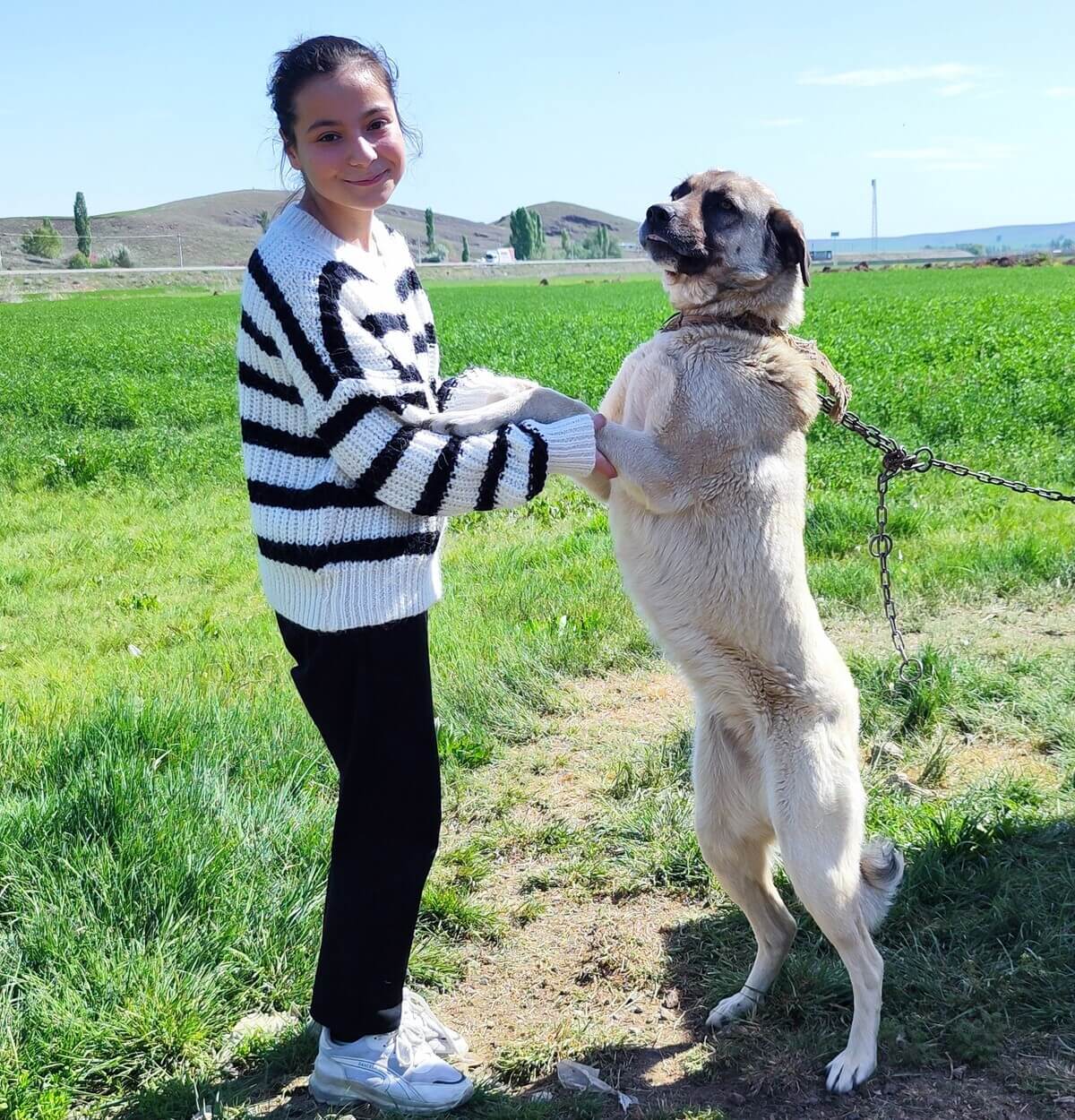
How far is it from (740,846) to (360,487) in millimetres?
1543

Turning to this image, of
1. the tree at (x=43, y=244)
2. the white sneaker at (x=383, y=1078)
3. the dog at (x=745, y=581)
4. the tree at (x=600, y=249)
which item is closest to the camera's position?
the white sneaker at (x=383, y=1078)

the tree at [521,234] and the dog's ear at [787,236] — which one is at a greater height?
the tree at [521,234]

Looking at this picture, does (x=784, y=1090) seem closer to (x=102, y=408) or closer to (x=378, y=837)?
(x=378, y=837)

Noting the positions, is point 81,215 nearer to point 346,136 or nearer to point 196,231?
point 196,231

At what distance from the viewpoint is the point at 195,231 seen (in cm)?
12888

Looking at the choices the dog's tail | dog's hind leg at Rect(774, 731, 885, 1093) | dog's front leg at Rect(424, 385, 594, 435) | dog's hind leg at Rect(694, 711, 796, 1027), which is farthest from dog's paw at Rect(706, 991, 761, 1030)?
dog's front leg at Rect(424, 385, 594, 435)

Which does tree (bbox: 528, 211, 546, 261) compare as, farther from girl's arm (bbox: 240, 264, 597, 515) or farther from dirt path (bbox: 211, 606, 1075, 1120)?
girl's arm (bbox: 240, 264, 597, 515)

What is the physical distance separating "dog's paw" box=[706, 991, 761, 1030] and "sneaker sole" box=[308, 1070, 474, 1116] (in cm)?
77

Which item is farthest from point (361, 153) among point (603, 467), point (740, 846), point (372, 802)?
point (740, 846)

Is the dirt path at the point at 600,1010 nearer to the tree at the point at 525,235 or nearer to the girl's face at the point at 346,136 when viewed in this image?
the girl's face at the point at 346,136

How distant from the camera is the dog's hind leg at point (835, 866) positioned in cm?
272

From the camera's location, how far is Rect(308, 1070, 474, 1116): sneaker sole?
104 inches

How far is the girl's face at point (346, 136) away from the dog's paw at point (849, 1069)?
252 cm

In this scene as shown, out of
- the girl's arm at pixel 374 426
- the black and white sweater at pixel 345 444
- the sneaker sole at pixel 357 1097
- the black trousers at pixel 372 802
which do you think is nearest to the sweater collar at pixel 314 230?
the black and white sweater at pixel 345 444
